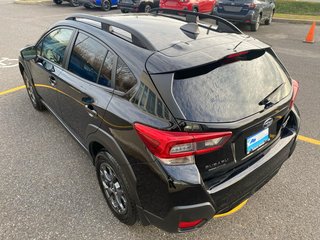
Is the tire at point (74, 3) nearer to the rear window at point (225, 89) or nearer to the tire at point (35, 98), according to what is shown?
the tire at point (35, 98)

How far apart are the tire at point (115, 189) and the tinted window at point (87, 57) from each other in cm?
79

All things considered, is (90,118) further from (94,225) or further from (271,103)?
(271,103)

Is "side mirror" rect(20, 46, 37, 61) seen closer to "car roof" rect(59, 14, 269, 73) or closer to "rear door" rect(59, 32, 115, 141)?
"rear door" rect(59, 32, 115, 141)

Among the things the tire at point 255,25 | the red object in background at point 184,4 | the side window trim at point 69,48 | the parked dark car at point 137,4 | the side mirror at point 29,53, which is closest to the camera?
the side window trim at point 69,48

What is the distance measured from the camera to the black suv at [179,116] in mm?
1821

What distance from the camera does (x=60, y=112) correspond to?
3393mm

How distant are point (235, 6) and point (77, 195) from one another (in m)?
9.73

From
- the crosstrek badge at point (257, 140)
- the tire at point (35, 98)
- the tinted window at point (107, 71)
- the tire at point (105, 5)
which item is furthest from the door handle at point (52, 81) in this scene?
the tire at point (105, 5)

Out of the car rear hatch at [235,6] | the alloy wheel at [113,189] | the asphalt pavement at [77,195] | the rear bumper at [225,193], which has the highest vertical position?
the car rear hatch at [235,6]

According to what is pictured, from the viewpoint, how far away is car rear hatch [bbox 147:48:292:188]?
6.02 ft

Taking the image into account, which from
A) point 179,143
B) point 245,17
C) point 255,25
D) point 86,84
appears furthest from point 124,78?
point 255,25

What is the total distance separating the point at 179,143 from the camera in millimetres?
1760

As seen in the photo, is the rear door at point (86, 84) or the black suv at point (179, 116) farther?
the rear door at point (86, 84)

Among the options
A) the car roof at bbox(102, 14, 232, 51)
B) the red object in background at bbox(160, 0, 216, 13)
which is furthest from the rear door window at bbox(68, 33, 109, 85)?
the red object in background at bbox(160, 0, 216, 13)
